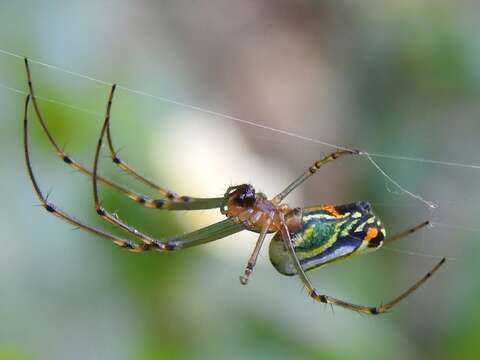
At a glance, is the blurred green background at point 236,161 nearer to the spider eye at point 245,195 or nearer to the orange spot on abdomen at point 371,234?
the spider eye at point 245,195

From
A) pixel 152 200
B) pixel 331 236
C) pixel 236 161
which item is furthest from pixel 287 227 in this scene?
pixel 236 161

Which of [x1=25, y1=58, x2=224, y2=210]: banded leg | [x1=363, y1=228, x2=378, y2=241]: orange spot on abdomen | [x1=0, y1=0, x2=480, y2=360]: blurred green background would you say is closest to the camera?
[x1=363, y1=228, x2=378, y2=241]: orange spot on abdomen

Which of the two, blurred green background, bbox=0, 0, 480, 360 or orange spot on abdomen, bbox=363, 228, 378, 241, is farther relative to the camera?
blurred green background, bbox=0, 0, 480, 360

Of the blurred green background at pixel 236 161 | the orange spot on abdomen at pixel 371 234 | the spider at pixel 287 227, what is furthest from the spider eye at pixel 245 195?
the blurred green background at pixel 236 161

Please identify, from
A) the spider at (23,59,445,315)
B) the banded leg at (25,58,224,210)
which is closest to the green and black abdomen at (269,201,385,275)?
the spider at (23,59,445,315)

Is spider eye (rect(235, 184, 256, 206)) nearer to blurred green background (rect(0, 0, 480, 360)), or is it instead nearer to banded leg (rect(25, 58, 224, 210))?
banded leg (rect(25, 58, 224, 210))

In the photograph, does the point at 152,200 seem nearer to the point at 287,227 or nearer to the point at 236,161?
the point at 287,227

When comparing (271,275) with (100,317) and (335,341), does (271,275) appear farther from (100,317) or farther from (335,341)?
(100,317)
